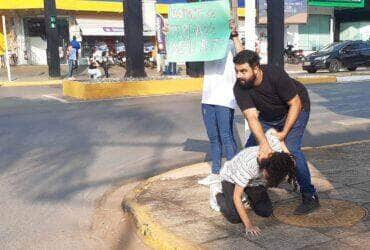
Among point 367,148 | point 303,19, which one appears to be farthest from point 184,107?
point 303,19

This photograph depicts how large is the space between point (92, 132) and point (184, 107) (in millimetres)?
3746

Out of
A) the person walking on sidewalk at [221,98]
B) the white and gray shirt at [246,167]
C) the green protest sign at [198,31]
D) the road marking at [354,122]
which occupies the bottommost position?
the road marking at [354,122]

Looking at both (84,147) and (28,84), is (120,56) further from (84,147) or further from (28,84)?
(84,147)

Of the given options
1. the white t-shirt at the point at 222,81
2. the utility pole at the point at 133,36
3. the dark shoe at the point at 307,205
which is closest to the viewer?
the dark shoe at the point at 307,205

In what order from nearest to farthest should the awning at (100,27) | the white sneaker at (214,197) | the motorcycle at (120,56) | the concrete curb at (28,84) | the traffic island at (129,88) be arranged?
the white sneaker at (214,197), the traffic island at (129,88), the concrete curb at (28,84), the motorcycle at (120,56), the awning at (100,27)

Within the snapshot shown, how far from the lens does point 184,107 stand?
1302 centimetres

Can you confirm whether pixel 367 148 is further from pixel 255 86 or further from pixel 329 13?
pixel 329 13

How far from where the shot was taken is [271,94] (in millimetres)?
4699

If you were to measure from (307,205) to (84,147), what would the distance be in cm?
449

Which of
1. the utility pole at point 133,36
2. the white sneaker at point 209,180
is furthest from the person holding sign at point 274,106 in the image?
the utility pole at point 133,36

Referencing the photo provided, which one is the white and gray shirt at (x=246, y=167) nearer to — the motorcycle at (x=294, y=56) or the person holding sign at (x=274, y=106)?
the person holding sign at (x=274, y=106)

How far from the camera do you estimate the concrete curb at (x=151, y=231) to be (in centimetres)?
422

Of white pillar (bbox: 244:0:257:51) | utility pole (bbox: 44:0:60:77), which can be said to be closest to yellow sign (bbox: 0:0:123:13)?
utility pole (bbox: 44:0:60:77)

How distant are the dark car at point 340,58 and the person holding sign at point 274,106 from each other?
21283 millimetres
